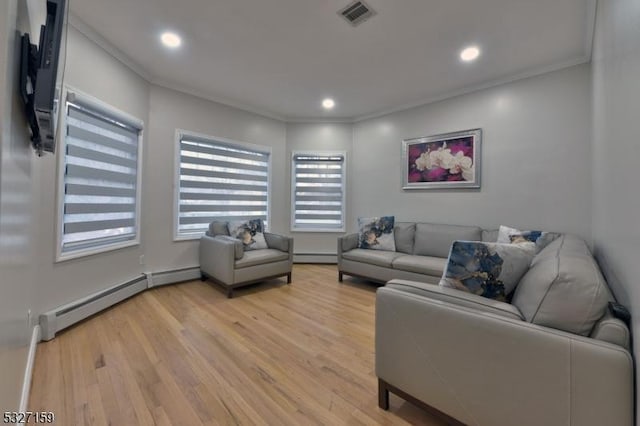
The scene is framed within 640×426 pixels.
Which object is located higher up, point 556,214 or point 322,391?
point 556,214

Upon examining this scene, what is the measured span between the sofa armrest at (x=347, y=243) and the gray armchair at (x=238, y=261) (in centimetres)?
73

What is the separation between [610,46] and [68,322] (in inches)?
170

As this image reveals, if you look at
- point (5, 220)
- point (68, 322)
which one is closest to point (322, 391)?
point (5, 220)

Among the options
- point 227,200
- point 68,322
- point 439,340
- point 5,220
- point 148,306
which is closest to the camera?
point 5,220

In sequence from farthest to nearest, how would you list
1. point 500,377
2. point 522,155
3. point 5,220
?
1. point 522,155
2. point 500,377
3. point 5,220

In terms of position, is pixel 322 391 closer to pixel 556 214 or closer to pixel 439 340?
pixel 439 340

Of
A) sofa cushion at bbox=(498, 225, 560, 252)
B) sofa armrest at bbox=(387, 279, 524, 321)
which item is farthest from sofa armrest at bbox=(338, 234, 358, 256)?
sofa armrest at bbox=(387, 279, 524, 321)

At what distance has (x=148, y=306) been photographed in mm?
2688

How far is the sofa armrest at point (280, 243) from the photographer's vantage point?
361 cm

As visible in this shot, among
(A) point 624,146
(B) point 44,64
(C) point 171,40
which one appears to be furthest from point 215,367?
(C) point 171,40

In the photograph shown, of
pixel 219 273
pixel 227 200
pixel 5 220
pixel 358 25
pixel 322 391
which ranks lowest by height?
pixel 322 391

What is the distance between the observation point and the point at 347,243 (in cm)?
379

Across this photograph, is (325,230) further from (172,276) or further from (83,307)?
(83,307)

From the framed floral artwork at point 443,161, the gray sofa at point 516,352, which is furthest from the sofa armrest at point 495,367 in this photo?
the framed floral artwork at point 443,161
